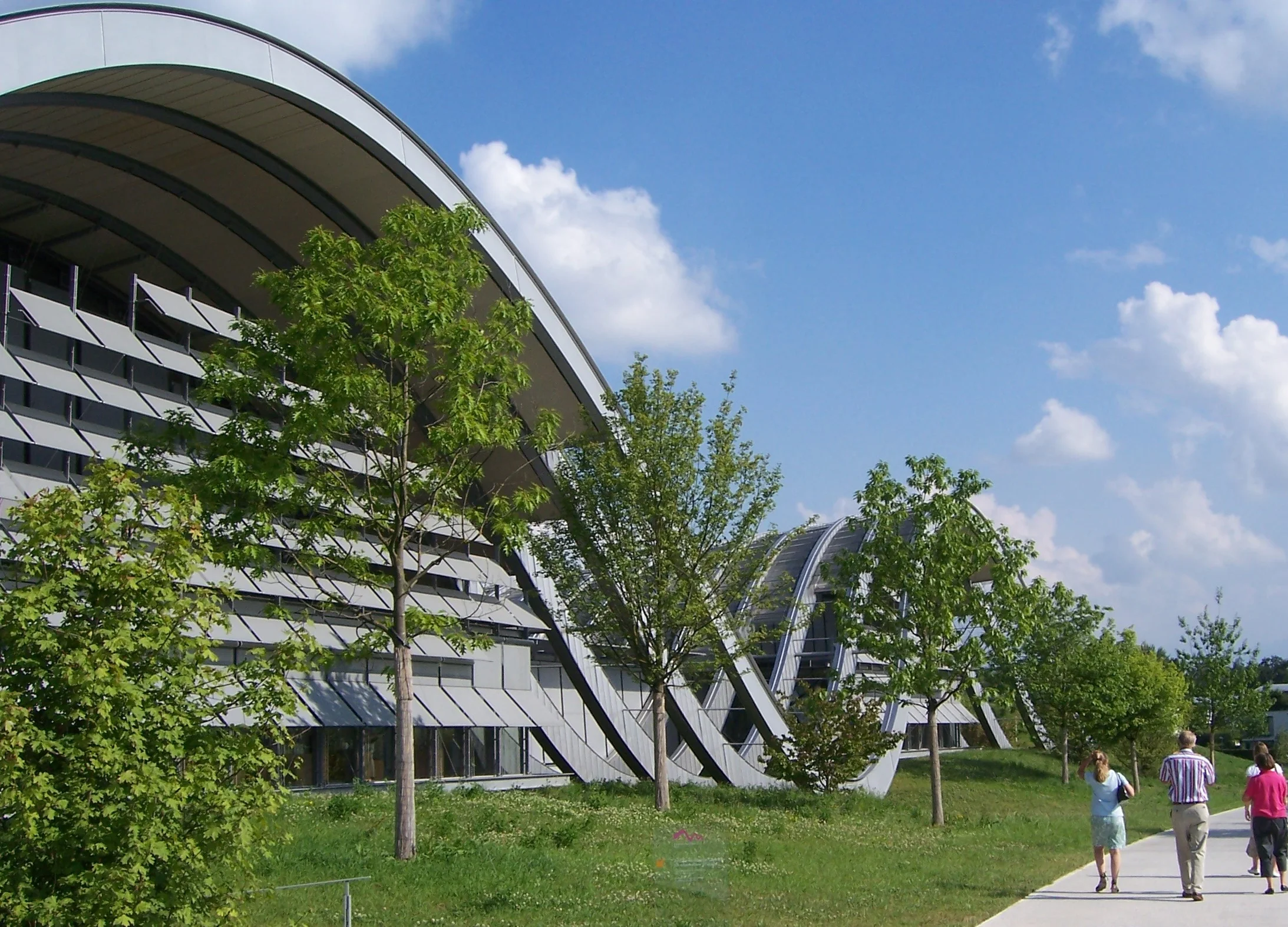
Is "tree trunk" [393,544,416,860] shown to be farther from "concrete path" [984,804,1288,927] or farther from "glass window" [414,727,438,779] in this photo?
"glass window" [414,727,438,779]

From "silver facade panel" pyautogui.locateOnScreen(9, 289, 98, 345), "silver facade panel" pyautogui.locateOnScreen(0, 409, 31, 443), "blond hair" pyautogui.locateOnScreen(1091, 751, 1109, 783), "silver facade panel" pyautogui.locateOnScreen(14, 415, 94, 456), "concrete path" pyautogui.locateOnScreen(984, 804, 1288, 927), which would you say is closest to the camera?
"concrete path" pyautogui.locateOnScreen(984, 804, 1288, 927)

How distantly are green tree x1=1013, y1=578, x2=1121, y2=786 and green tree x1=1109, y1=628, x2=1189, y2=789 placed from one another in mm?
835

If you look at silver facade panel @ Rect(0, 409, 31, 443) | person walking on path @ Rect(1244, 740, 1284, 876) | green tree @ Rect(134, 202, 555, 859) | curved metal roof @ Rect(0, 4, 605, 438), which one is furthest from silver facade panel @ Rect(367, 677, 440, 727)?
person walking on path @ Rect(1244, 740, 1284, 876)

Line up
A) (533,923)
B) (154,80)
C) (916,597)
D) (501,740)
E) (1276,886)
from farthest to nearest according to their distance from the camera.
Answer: (501,740) < (916,597) < (154,80) < (1276,886) < (533,923)

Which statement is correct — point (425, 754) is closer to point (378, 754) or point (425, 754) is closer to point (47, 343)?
point (378, 754)

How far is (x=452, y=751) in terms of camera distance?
90.4 feet

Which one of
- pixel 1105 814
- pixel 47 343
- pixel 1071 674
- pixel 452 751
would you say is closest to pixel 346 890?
pixel 1105 814

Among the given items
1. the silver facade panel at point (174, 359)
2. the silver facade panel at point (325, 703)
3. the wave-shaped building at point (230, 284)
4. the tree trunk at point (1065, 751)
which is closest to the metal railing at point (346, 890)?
the wave-shaped building at point (230, 284)

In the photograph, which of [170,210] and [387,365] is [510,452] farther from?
[387,365]

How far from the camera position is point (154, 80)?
68.2 ft

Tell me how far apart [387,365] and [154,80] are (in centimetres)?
840

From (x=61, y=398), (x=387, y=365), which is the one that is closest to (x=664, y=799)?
(x=387, y=365)

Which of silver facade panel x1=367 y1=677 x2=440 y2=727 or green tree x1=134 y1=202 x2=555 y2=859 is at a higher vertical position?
green tree x1=134 y1=202 x2=555 y2=859

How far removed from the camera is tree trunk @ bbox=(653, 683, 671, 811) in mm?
23312
